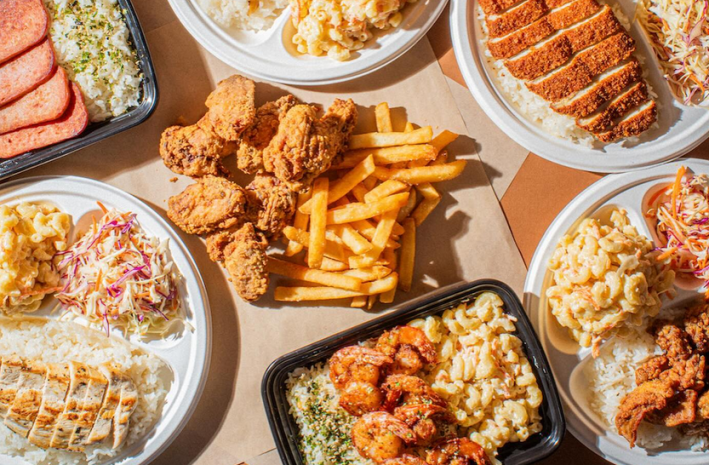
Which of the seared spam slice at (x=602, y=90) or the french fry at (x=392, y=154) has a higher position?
the seared spam slice at (x=602, y=90)

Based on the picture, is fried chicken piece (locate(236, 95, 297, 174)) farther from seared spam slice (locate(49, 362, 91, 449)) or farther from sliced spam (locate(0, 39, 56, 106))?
seared spam slice (locate(49, 362, 91, 449))

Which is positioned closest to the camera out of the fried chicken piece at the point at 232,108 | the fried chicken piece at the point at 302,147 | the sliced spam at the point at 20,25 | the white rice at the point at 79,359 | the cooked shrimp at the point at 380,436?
the cooked shrimp at the point at 380,436

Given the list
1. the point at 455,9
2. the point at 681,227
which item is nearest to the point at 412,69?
the point at 455,9

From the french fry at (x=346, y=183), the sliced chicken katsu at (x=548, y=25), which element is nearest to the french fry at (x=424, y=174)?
the french fry at (x=346, y=183)

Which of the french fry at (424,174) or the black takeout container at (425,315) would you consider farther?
the french fry at (424,174)

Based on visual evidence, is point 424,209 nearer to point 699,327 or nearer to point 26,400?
point 699,327

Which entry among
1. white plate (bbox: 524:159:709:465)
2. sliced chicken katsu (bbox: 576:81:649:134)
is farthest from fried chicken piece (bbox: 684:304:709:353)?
sliced chicken katsu (bbox: 576:81:649:134)

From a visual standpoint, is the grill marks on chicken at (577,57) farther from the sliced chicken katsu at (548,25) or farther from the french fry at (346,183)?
the french fry at (346,183)
